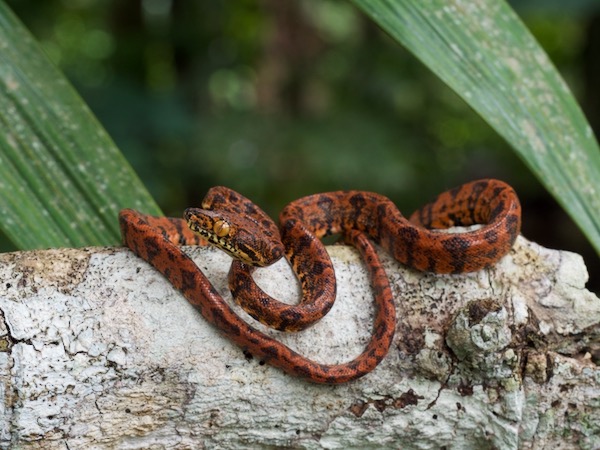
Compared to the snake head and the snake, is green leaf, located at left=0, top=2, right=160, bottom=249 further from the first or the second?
the snake head

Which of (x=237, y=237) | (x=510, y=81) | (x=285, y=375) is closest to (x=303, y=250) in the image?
(x=237, y=237)

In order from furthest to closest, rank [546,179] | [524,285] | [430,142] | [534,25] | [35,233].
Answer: [534,25], [430,142], [524,285], [35,233], [546,179]

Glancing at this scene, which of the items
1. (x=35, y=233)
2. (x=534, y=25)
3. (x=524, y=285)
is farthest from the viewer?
(x=534, y=25)

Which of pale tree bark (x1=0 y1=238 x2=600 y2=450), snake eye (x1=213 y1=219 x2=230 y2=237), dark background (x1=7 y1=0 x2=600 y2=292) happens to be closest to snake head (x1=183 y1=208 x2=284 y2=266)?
snake eye (x1=213 y1=219 x2=230 y2=237)

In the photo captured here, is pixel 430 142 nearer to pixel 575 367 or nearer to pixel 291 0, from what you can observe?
pixel 291 0

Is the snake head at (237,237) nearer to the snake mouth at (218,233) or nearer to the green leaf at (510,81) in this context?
the snake mouth at (218,233)

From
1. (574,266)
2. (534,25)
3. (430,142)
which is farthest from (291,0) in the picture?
(574,266)

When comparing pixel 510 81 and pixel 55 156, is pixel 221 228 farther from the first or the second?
pixel 510 81
